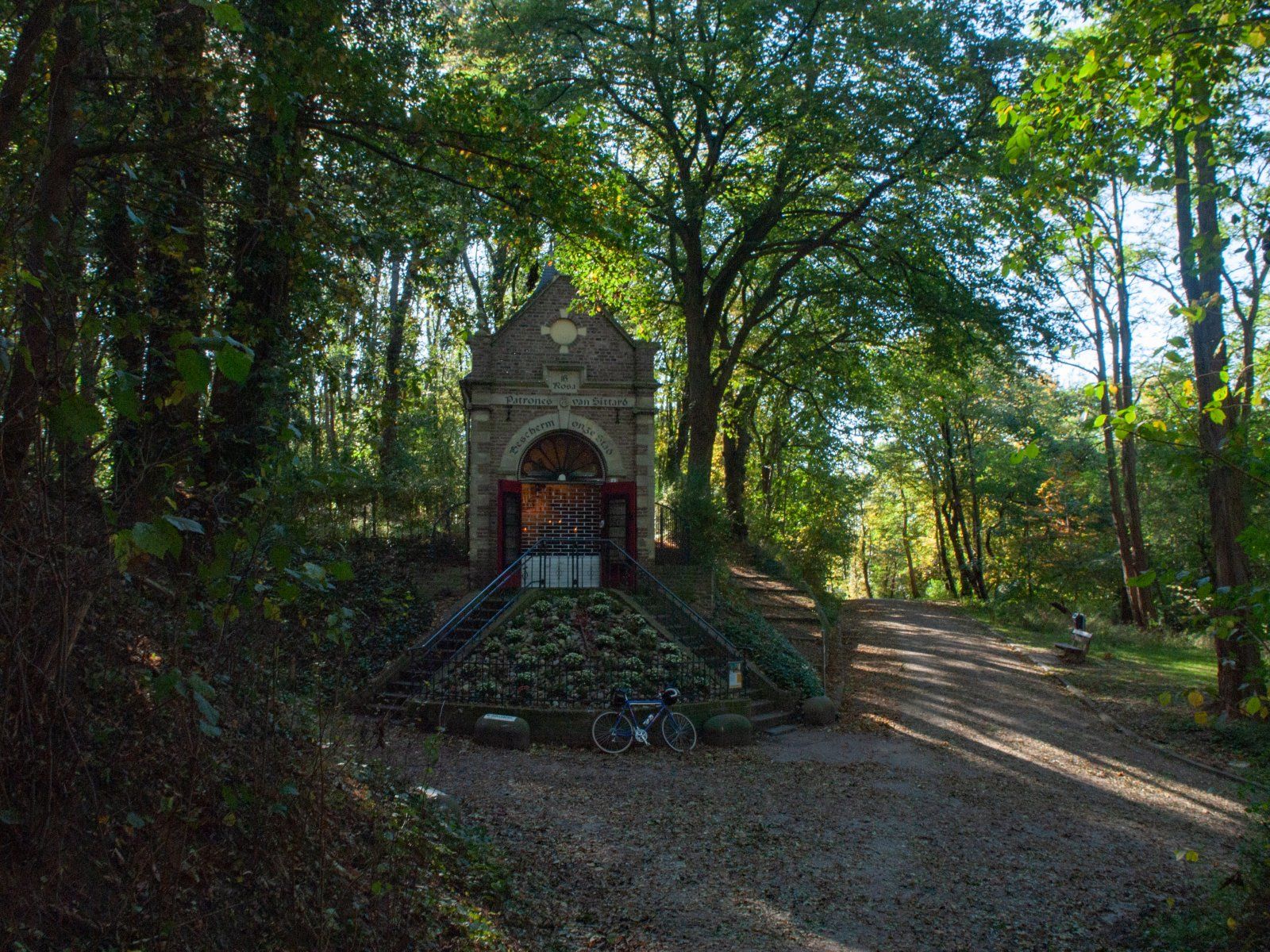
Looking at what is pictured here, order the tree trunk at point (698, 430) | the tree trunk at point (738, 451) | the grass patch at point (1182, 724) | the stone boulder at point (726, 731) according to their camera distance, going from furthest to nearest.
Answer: the tree trunk at point (738, 451) → the tree trunk at point (698, 430) → the stone boulder at point (726, 731) → the grass patch at point (1182, 724)

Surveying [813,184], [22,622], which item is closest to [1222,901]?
[22,622]

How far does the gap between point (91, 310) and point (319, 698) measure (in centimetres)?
246

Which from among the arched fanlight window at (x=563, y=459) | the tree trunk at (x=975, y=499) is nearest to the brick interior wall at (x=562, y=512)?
the arched fanlight window at (x=563, y=459)

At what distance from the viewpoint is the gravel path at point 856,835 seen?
6383 millimetres

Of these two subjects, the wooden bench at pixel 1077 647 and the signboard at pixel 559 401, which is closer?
the signboard at pixel 559 401

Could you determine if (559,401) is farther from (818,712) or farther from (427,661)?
(818,712)

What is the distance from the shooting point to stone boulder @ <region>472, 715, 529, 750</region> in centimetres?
1111

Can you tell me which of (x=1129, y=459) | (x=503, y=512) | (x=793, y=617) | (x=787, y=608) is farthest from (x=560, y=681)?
(x=1129, y=459)

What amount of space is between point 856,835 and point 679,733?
3.52 meters

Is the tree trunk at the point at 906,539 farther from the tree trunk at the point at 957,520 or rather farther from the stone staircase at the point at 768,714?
the stone staircase at the point at 768,714

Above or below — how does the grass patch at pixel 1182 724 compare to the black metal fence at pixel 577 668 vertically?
below

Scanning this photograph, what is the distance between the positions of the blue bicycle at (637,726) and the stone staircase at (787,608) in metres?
6.47

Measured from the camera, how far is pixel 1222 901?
6.08m

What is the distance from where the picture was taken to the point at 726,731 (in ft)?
39.5
